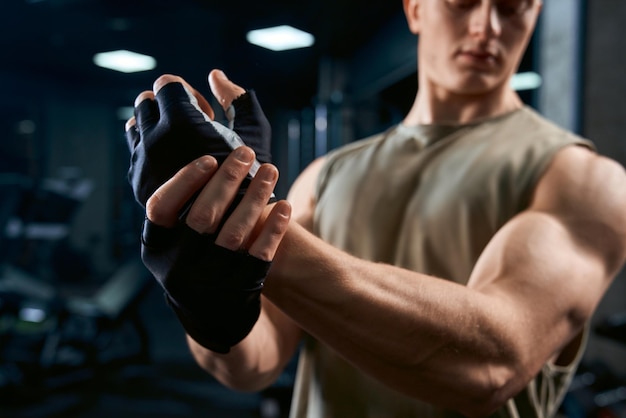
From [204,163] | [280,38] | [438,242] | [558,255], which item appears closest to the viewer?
[204,163]

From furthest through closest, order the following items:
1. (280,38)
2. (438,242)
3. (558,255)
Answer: (438,242) → (558,255) → (280,38)

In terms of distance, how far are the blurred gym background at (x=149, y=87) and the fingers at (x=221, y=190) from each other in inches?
2.7

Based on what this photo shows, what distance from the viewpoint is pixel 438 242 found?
690mm

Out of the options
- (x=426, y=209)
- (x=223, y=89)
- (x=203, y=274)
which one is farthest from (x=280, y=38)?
(x=426, y=209)

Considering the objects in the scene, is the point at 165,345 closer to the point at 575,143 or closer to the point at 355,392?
the point at 355,392

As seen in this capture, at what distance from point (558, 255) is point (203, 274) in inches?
15.7

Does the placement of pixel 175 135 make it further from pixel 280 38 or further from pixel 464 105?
pixel 464 105

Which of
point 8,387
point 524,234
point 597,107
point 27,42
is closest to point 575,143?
point 524,234

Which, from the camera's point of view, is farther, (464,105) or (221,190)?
(464,105)

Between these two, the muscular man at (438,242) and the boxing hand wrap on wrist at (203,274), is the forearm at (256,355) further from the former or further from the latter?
the boxing hand wrap on wrist at (203,274)

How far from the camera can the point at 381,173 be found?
2.54ft

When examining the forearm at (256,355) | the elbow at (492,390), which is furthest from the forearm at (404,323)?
the forearm at (256,355)

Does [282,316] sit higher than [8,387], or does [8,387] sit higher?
[282,316]

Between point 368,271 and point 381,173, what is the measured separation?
1.07 ft
